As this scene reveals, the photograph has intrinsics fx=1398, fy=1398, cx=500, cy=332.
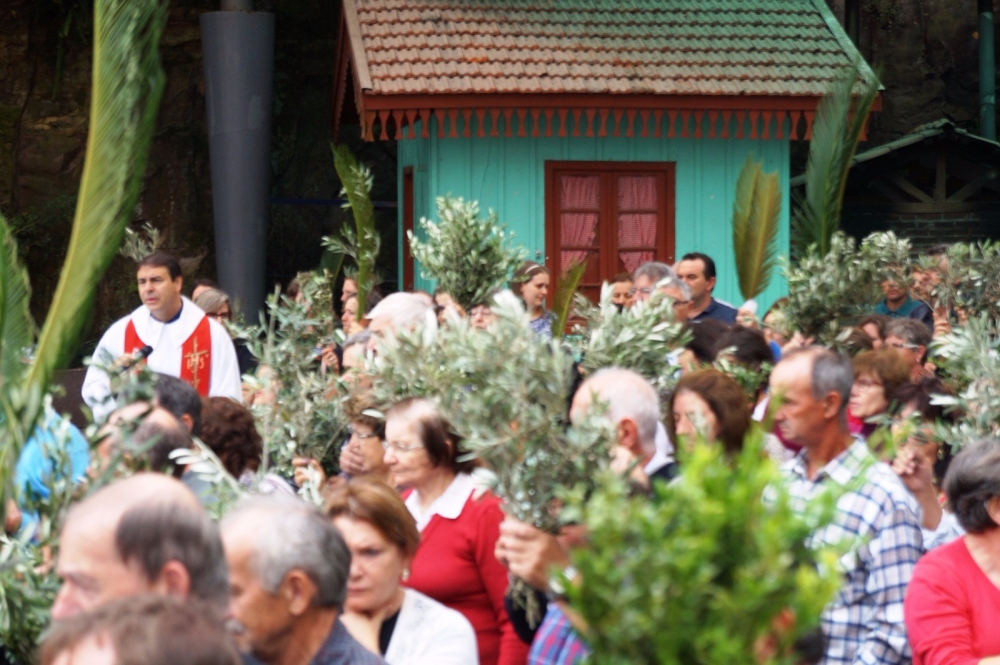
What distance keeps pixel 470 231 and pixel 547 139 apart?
22.1ft

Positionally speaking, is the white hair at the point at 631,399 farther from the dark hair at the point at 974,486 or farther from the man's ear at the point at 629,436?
the dark hair at the point at 974,486

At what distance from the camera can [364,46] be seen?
1350 cm

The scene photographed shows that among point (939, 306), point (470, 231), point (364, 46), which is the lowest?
point (939, 306)

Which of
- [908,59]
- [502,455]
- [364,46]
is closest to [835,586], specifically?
[502,455]

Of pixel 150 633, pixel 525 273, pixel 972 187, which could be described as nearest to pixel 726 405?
pixel 150 633

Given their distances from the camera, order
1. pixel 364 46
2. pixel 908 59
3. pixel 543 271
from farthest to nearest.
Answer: pixel 908 59, pixel 364 46, pixel 543 271

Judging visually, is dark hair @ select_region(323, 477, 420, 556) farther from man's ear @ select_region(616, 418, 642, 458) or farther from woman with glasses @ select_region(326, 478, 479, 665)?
man's ear @ select_region(616, 418, 642, 458)

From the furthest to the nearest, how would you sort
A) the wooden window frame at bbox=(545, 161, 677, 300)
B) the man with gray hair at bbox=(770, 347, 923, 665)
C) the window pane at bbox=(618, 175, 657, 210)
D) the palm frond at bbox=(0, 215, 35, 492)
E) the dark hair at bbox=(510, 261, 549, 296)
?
1. the window pane at bbox=(618, 175, 657, 210)
2. the wooden window frame at bbox=(545, 161, 677, 300)
3. the dark hair at bbox=(510, 261, 549, 296)
4. the man with gray hair at bbox=(770, 347, 923, 665)
5. the palm frond at bbox=(0, 215, 35, 492)

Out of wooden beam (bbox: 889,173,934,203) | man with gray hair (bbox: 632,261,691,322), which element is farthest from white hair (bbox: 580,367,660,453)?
wooden beam (bbox: 889,173,934,203)

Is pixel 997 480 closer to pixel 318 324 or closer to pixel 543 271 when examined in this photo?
pixel 318 324

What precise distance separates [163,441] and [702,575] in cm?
244

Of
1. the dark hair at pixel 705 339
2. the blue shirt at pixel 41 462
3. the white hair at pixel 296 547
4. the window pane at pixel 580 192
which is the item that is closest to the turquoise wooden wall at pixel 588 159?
the window pane at pixel 580 192

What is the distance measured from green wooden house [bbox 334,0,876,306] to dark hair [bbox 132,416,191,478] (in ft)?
29.9

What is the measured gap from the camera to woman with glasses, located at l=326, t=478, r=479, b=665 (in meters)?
3.63
